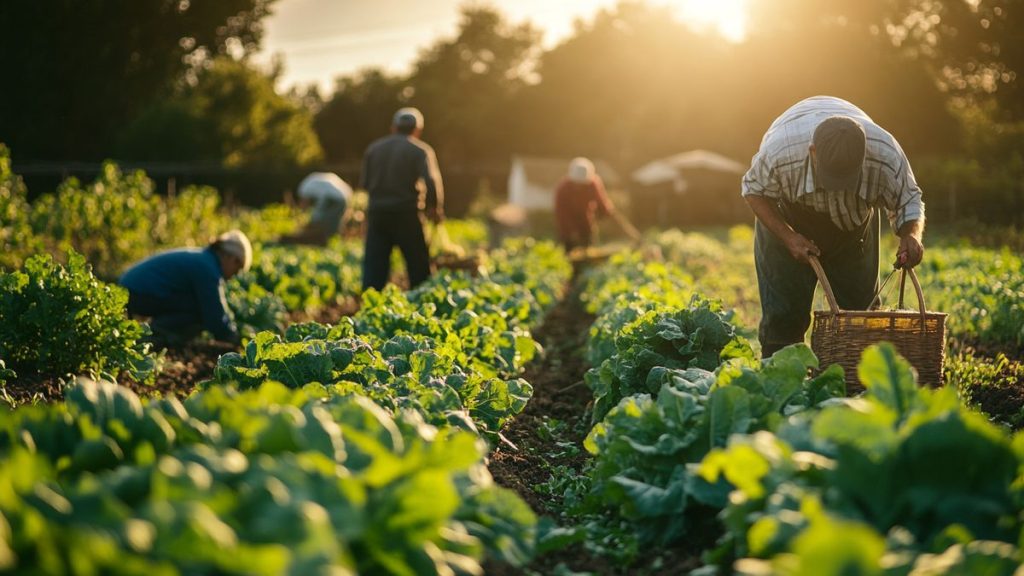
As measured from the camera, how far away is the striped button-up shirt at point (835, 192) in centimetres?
490

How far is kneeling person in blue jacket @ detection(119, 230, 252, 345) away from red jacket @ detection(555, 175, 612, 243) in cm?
798

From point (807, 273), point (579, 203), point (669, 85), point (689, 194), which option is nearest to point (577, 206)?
point (579, 203)

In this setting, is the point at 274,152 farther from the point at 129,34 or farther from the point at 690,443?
the point at 690,443

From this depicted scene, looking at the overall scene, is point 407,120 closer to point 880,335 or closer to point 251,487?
point 880,335

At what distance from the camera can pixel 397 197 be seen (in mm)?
9688

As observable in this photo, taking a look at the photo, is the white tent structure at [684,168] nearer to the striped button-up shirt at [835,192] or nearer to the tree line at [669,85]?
the tree line at [669,85]

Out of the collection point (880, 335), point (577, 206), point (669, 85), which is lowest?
point (880, 335)

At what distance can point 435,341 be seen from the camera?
5227 mm

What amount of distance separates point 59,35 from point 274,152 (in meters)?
11.9

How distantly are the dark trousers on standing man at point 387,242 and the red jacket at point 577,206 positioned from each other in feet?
17.5

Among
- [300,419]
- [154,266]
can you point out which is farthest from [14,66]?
[300,419]

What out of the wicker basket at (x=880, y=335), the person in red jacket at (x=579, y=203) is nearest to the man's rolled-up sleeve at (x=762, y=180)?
the wicker basket at (x=880, y=335)

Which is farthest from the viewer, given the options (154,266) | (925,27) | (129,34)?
(925,27)

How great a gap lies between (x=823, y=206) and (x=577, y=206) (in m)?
10.0
